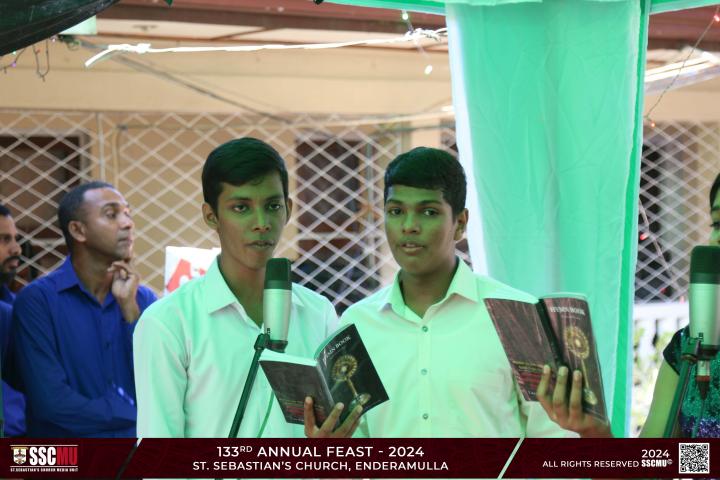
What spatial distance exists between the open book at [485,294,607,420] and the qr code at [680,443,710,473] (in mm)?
374

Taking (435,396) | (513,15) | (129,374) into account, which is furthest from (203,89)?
(435,396)

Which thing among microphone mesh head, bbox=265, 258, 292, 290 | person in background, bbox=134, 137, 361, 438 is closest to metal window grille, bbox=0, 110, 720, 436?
person in background, bbox=134, 137, 361, 438

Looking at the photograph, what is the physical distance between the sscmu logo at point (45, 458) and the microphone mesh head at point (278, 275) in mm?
771

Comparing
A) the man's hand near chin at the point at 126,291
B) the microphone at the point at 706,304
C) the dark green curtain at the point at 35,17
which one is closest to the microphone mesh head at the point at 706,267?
the microphone at the point at 706,304

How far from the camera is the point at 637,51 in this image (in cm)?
258

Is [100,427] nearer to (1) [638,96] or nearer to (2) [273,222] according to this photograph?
(2) [273,222]

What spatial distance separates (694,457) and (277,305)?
2.77 ft

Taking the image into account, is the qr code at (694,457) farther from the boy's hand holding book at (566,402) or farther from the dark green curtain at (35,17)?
the dark green curtain at (35,17)

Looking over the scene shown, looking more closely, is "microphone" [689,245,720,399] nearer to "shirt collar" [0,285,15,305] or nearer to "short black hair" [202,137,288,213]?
"short black hair" [202,137,288,213]

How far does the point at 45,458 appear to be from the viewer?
238 cm

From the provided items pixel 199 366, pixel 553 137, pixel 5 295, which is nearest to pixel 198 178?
pixel 5 295

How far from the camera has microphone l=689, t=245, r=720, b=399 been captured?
5.84 feet

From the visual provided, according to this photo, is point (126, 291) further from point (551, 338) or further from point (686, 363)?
point (686, 363)

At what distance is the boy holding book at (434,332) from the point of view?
7.02 feet
